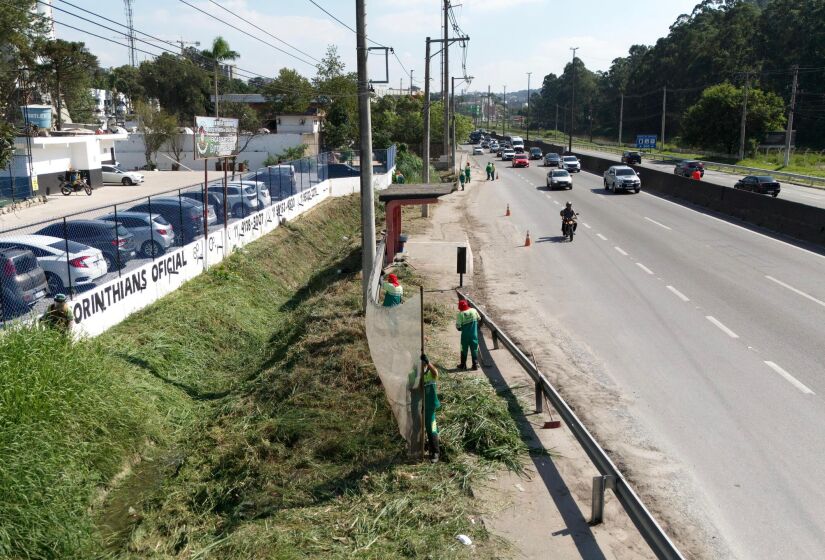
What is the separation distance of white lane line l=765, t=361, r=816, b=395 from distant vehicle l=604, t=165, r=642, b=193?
33781mm

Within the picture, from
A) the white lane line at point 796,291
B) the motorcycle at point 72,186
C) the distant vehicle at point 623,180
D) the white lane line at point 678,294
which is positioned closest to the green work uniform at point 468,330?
the white lane line at point 678,294

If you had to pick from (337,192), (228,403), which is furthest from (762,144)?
(228,403)

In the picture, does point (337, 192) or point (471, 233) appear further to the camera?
point (337, 192)

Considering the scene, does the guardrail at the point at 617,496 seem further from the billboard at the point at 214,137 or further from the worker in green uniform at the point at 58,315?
the billboard at the point at 214,137

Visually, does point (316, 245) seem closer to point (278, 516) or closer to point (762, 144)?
point (278, 516)

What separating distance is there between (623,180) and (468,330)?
35456 mm

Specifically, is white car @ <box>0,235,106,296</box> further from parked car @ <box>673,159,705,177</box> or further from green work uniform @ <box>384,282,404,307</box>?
parked car @ <box>673,159,705,177</box>

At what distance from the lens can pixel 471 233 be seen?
3123 centimetres

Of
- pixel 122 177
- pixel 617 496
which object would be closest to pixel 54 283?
pixel 617 496

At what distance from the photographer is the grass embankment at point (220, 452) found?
8.38 meters

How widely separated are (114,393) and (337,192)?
32.7 meters

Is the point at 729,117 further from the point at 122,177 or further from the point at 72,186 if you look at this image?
the point at 72,186

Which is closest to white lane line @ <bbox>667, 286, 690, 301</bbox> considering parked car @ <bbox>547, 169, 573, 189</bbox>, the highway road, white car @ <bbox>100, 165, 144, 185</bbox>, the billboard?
the highway road

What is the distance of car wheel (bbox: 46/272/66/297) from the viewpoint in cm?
1557
